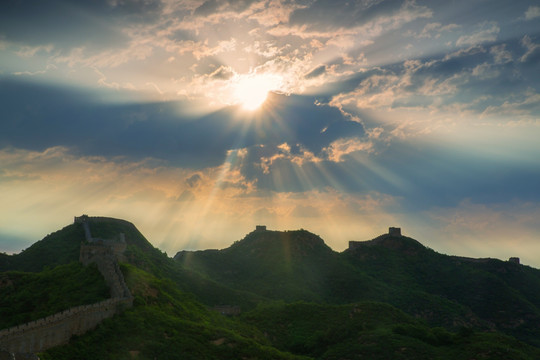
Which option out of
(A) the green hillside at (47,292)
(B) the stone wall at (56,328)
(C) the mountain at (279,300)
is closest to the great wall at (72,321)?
(B) the stone wall at (56,328)

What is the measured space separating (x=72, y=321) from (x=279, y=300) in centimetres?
8508

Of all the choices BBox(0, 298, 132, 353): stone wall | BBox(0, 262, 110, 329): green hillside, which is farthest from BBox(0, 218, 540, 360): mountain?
BBox(0, 298, 132, 353): stone wall

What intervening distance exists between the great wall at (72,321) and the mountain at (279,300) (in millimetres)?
1018

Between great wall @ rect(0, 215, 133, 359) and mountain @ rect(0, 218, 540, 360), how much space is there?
40.1 inches

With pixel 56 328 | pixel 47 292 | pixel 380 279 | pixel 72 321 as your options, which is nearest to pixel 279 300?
pixel 380 279

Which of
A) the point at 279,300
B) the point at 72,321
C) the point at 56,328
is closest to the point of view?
the point at 56,328

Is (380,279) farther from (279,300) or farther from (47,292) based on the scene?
(47,292)

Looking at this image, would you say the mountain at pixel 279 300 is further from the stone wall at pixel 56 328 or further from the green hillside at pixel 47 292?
the stone wall at pixel 56 328

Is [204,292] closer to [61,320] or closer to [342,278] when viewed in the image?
[342,278]

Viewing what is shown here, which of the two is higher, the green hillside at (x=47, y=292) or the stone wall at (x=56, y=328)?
the green hillside at (x=47, y=292)

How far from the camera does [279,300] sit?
429 feet

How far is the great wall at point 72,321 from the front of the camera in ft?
142

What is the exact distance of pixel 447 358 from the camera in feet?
242

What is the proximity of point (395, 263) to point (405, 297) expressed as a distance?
1514 inches
